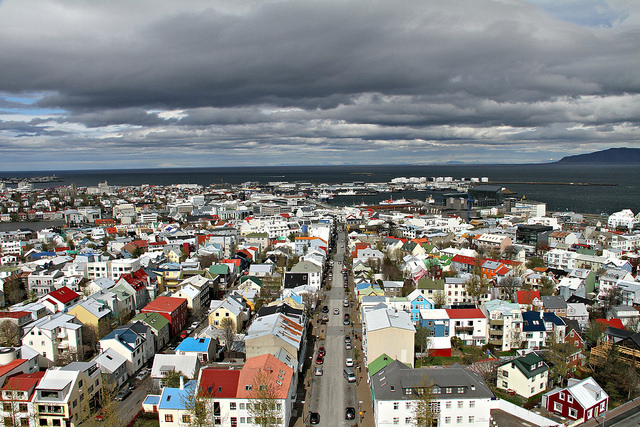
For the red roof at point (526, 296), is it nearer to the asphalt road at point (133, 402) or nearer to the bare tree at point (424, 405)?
the bare tree at point (424, 405)

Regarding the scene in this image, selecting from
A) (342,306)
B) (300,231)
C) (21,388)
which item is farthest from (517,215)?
(21,388)

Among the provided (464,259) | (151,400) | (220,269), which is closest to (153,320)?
(151,400)

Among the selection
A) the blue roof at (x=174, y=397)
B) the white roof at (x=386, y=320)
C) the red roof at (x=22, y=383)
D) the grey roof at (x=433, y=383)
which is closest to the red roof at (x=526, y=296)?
the white roof at (x=386, y=320)

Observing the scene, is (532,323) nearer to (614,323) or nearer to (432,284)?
(614,323)

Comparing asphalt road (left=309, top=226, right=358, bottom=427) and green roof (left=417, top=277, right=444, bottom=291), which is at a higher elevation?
green roof (left=417, top=277, right=444, bottom=291)

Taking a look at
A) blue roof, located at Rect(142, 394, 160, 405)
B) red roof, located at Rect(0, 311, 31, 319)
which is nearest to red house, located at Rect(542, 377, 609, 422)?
blue roof, located at Rect(142, 394, 160, 405)

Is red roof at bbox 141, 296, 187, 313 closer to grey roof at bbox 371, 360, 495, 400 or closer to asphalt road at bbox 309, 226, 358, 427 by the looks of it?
asphalt road at bbox 309, 226, 358, 427
